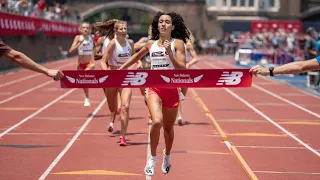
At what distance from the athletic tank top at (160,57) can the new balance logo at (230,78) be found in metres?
0.71

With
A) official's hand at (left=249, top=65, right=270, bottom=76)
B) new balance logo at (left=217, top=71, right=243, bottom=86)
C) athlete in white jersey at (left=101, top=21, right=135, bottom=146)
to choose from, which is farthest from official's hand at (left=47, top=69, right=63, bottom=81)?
athlete in white jersey at (left=101, top=21, right=135, bottom=146)

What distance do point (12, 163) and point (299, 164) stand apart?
4244 millimetres

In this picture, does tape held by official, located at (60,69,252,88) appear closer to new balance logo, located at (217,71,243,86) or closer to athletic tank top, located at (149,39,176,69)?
new balance logo, located at (217,71,243,86)

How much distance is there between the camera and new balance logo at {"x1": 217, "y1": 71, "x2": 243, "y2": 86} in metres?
10.1

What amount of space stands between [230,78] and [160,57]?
3.30ft

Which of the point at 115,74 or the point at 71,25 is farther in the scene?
the point at 71,25

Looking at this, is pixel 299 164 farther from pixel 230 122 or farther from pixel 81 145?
pixel 230 122

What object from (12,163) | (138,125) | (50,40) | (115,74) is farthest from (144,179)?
(50,40)

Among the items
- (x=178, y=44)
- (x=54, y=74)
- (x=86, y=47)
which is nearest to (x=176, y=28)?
(x=178, y=44)

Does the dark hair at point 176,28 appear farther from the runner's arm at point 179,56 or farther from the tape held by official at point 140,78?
the tape held by official at point 140,78

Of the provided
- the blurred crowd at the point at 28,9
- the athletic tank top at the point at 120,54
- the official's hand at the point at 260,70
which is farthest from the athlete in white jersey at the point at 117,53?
the blurred crowd at the point at 28,9

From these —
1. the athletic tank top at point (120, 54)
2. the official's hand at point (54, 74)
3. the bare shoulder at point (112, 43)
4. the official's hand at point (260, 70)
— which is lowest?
Result: the athletic tank top at point (120, 54)

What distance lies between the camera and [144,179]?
9.91 m

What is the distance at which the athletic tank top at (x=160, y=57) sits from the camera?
987 centimetres
